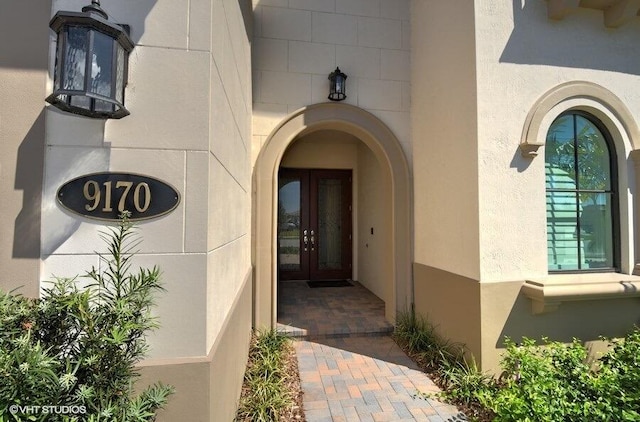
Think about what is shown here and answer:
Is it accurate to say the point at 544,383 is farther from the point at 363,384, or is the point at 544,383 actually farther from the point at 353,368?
the point at 353,368

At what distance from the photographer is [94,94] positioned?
143 centimetres

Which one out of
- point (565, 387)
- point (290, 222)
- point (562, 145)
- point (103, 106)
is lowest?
point (565, 387)

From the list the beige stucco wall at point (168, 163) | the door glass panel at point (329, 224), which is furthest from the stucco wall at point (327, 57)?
the door glass panel at point (329, 224)

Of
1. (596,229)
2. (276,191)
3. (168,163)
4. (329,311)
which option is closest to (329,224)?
(329,311)

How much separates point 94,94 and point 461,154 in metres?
3.49

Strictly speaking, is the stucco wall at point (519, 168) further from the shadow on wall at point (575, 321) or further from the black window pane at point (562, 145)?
the black window pane at point (562, 145)

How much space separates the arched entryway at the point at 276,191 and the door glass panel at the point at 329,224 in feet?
9.91

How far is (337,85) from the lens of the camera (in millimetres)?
4336

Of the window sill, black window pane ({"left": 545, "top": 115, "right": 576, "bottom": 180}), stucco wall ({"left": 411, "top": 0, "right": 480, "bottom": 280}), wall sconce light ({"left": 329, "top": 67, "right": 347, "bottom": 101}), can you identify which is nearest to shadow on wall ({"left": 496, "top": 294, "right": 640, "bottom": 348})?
the window sill

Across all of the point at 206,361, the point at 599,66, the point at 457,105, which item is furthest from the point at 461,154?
the point at 206,361

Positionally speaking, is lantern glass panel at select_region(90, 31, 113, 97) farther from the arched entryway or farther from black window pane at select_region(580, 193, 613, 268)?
black window pane at select_region(580, 193, 613, 268)

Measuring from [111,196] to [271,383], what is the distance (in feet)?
8.11

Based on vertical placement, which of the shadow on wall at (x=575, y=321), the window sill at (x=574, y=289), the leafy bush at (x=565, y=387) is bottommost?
the leafy bush at (x=565, y=387)

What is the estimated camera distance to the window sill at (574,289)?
10.2 ft
